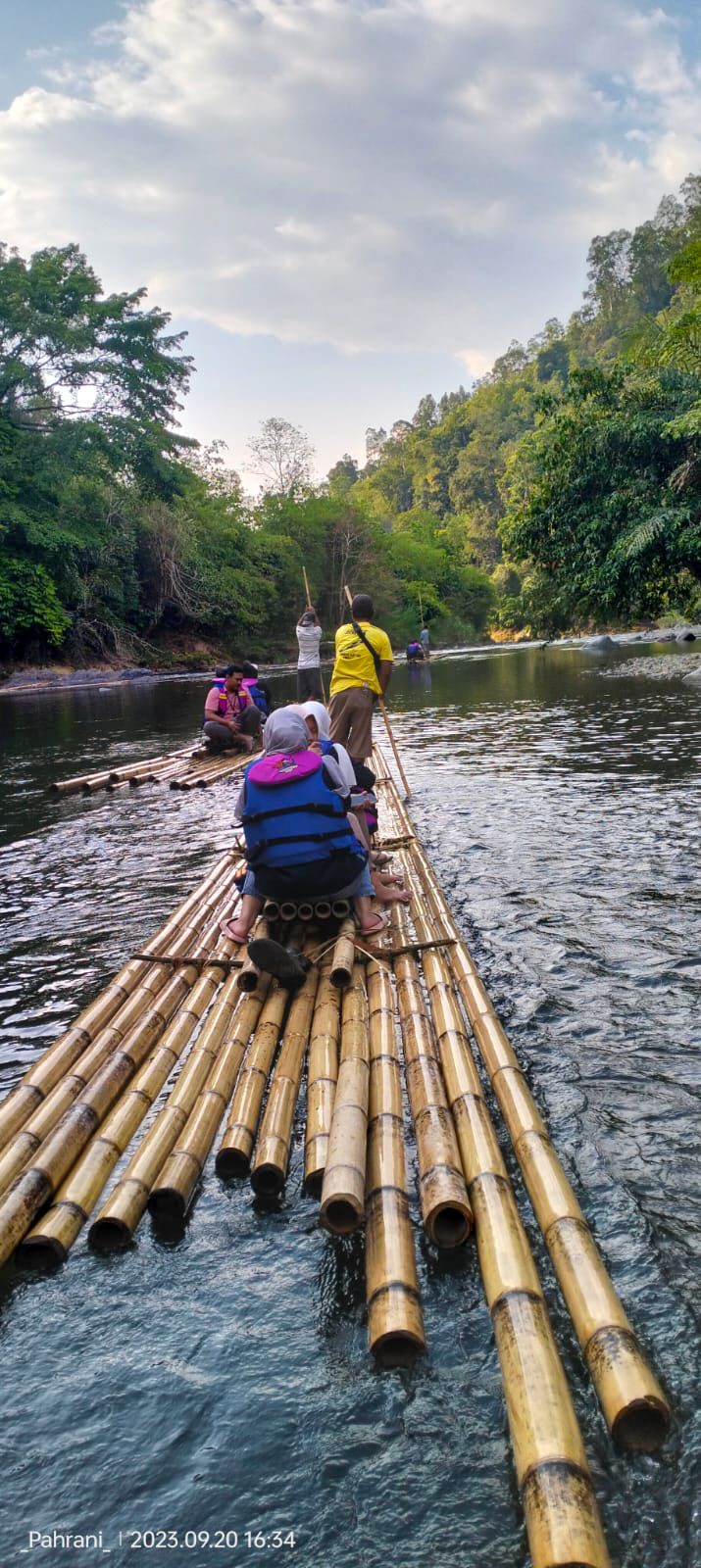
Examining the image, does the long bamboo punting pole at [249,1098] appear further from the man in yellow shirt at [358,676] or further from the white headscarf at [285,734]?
the man in yellow shirt at [358,676]

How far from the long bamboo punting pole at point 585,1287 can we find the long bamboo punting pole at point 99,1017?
1.94m

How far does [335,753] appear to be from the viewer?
215 inches

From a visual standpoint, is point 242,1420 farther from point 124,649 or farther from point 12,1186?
point 124,649

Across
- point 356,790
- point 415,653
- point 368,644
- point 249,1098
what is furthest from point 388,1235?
point 415,653

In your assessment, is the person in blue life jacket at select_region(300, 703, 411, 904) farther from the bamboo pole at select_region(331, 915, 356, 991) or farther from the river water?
the bamboo pole at select_region(331, 915, 356, 991)

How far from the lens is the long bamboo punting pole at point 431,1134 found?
9.76 ft

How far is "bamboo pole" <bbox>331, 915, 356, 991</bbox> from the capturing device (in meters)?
4.69

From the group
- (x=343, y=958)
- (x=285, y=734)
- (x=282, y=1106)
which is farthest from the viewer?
(x=285, y=734)

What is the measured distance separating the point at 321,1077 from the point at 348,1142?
65cm

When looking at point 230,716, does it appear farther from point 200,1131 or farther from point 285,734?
point 200,1131

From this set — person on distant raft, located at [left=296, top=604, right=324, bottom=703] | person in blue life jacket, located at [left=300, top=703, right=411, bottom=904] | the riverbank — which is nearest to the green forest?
the riverbank

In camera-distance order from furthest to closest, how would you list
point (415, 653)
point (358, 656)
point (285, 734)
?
point (415, 653) → point (358, 656) → point (285, 734)

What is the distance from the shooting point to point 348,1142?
3.21 m

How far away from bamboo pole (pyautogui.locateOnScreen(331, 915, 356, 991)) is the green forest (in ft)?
36.5
